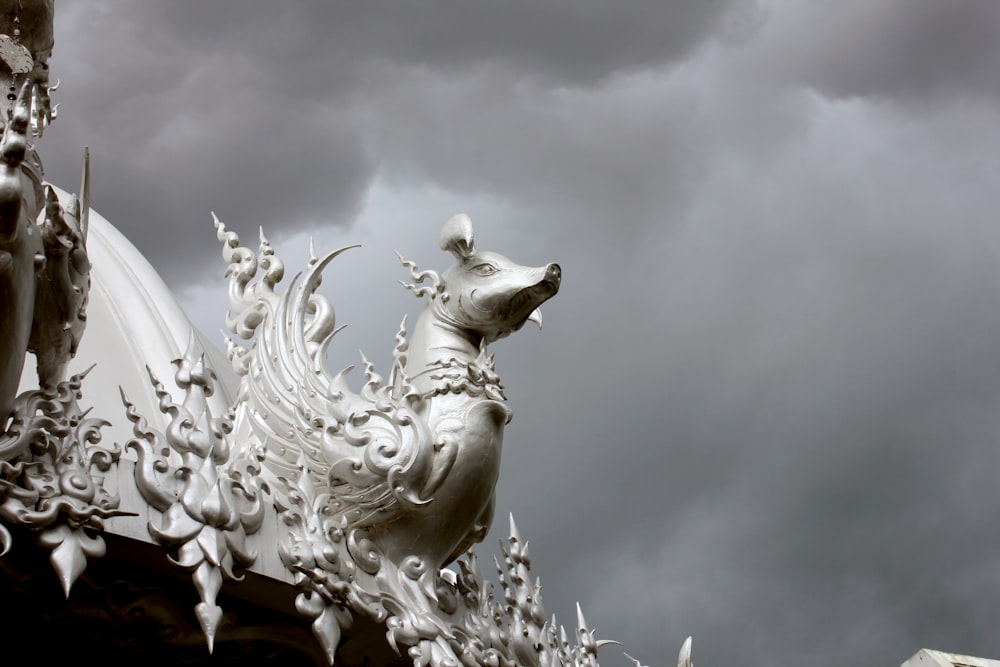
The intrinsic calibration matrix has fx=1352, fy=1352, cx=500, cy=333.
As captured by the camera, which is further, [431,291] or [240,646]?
[431,291]

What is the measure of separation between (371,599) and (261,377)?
6.19 ft

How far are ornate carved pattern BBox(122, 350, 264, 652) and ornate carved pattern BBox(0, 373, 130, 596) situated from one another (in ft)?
0.75

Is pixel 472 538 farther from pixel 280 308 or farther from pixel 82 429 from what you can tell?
pixel 82 429

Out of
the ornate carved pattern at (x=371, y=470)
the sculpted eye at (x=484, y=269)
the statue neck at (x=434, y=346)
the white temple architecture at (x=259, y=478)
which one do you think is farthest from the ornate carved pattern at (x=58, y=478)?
the sculpted eye at (x=484, y=269)

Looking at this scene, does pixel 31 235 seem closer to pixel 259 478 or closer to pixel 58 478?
pixel 58 478

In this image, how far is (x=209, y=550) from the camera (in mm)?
6031

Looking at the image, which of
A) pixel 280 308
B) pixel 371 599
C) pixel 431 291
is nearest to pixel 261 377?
pixel 280 308

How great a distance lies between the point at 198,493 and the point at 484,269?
2925mm

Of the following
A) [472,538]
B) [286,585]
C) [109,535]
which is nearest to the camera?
[109,535]

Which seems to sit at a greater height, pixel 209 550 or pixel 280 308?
pixel 280 308

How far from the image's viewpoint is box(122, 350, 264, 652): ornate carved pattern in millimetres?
5980

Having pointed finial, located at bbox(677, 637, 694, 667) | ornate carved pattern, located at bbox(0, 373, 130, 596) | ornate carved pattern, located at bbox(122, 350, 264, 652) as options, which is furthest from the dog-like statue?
pointed finial, located at bbox(677, 637, 694, 667)

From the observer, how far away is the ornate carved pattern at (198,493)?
5980 millimetres

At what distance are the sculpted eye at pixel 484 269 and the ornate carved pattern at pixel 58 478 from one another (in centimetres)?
311
